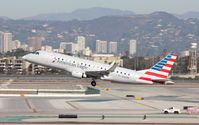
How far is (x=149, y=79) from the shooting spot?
329ft

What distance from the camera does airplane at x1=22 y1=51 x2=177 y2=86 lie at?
97.2m

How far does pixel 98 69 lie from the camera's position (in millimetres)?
100312

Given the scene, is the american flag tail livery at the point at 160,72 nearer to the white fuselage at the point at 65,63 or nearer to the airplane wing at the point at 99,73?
the white fuselage at the point at 65,63

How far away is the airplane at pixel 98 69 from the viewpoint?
97188mm

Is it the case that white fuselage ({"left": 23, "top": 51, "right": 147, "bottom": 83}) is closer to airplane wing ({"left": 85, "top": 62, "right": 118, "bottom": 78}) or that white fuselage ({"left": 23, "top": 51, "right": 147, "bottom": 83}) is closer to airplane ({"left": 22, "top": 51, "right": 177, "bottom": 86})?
airplane ({"left": 22, "top": 51, "right": 177, "bottom": 86})

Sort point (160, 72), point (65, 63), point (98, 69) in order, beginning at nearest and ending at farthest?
point (65, 63), point (160, 72), point (98, 69)

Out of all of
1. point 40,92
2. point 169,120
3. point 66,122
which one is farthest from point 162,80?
point 66,122

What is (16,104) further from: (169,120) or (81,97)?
(169,120)

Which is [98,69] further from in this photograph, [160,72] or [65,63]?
[160,72]

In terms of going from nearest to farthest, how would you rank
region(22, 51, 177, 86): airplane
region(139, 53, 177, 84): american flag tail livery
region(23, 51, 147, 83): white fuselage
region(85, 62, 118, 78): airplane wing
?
1. region(23, 51, 147, 83): white fuselage
2. region(22, 51, 177, 86): airplane
3. region(85, 62, 118, 78): airplane wing
4. region(139, 53, 177, 84): american flag tail livery

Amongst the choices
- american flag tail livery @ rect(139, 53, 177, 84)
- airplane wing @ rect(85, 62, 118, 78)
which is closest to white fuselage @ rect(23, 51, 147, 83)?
airplane wing @ rect(85, 62, 118, 78)

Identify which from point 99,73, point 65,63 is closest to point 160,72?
point 99,73

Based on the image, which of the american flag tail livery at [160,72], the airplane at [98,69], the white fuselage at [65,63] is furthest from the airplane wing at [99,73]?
the american flag tail livery at [160,72]

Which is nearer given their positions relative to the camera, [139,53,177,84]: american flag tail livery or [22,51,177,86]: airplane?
[22,51,177,86]: airplane
